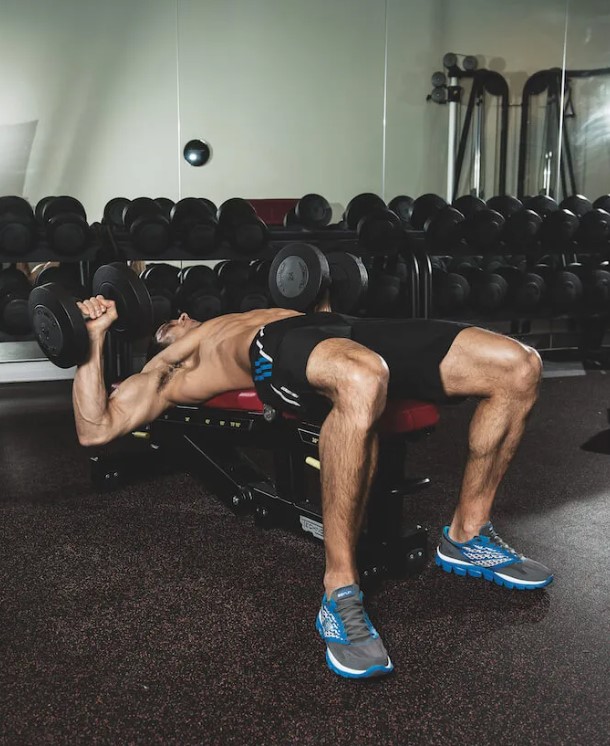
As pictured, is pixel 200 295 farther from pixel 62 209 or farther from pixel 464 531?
pixel 464 531

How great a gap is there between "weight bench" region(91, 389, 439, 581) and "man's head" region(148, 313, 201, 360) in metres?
0.23

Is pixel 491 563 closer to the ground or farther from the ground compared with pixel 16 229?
closer to the ground

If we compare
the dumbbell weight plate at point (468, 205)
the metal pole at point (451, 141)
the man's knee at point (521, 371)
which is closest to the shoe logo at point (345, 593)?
the man's knee at point (521, 371)

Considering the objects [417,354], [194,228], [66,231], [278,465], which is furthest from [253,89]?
[417,354]

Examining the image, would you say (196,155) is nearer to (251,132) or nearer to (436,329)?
(251,132)

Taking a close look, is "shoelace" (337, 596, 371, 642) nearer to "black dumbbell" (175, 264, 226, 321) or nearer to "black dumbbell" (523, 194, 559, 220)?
"black dumbbell" (175, 264, 226, 321)

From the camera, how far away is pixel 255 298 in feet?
12.7

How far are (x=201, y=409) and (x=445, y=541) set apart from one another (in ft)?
2.71

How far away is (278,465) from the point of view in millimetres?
2068

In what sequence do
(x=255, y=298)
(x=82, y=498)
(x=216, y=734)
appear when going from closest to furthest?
1. (x=216, y=734)
2. (x=82, y=498)
3. (x=255, y=298)

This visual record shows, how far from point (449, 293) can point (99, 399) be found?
2455 mm

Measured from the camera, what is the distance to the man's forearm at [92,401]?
6.82 feet

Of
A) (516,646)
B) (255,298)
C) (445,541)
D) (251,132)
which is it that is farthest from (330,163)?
(516,646)

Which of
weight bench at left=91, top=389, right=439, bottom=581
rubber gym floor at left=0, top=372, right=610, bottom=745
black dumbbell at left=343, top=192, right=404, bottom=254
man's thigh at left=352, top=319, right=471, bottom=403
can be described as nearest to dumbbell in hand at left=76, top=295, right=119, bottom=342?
weight bench at left=91, top=389, right=439, bottom=581
